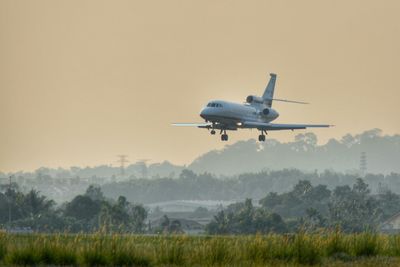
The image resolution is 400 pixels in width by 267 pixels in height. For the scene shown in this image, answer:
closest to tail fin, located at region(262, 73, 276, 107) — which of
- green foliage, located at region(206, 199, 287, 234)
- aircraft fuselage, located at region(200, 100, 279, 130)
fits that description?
aircraft fuselage, located at region(200, 100, 279, 130)

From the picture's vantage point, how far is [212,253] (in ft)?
153

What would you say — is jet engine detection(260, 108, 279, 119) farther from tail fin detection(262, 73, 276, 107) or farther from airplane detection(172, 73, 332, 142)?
tail fin detection(262, 73, 276, 107)

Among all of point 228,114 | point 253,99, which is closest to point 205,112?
point 228,114

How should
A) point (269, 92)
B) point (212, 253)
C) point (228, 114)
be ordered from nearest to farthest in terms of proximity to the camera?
point (212, 253)
point (228, 114)
point (269, 92)

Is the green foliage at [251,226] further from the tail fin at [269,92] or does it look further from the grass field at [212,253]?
the grass field at [212,253]

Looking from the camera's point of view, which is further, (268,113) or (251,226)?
Result: (251,226)

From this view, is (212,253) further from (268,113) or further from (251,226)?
(251,226)

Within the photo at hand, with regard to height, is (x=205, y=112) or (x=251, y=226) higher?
(x=205, y=112)

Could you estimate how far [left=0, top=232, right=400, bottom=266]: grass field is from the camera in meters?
46.0

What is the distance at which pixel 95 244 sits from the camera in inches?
1831

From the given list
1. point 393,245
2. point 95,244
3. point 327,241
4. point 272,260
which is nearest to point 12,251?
point 95,244

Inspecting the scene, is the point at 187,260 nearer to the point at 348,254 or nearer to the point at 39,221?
the point at 348,254

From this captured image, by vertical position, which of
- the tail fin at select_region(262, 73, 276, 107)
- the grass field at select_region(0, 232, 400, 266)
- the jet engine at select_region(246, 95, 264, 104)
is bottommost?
the grass field at select_region(0, 232, 400, 266)

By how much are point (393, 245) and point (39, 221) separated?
137 meters
